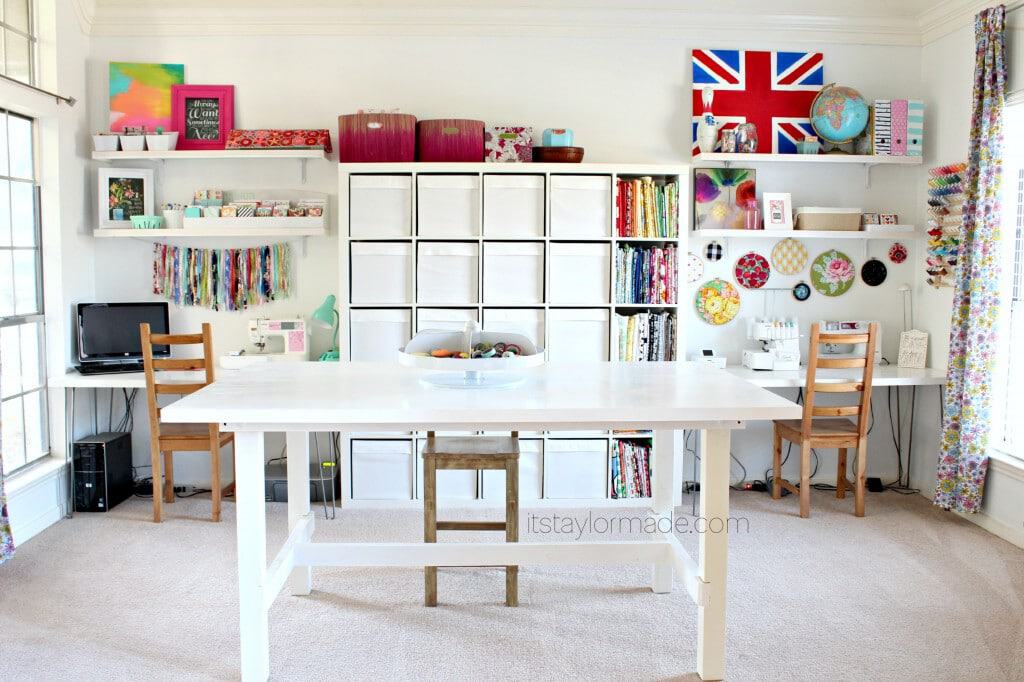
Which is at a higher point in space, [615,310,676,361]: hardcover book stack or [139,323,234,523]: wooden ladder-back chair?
[615,310,676,361]: hardcover book stack

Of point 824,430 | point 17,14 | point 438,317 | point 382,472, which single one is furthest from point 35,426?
point 824,430

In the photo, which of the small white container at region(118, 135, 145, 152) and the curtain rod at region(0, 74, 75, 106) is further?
the small white container at region(118, 135, 145, 152)

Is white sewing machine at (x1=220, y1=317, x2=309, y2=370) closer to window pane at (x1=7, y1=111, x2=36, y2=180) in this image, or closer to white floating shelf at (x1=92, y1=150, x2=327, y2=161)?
white floating shelf at (x1=92, y1=150, x2=327, y2=161)

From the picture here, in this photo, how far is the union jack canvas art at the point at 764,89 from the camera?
509 centimetres

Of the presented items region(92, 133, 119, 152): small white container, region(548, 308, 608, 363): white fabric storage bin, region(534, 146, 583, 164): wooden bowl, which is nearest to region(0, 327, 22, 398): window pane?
region(92, 133, 119, 152): small white container

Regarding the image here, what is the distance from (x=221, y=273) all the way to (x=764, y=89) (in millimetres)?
3342

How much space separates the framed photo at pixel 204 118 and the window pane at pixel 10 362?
1386mm

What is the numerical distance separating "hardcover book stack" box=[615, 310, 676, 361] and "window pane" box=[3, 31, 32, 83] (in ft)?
10.8

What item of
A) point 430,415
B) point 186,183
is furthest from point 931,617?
point 186,183

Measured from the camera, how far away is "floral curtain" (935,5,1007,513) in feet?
13.9

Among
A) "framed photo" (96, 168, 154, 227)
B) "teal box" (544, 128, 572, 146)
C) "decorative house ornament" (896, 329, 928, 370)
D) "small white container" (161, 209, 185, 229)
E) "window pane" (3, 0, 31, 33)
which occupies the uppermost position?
"window pane" (3, 0, 31, 33)

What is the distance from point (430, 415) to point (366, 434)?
2.23 m

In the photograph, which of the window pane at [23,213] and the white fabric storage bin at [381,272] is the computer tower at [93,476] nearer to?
the window pane at [23,213]

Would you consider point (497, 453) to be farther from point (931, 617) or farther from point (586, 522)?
point (931, 617)
